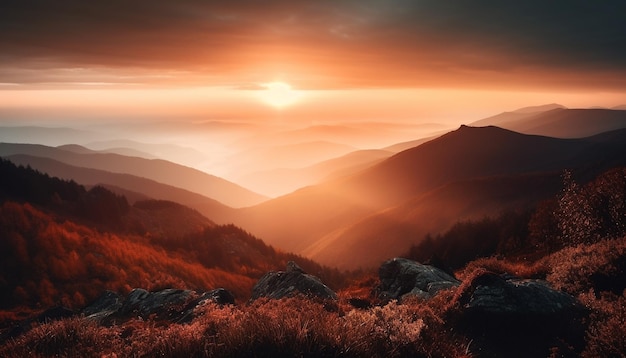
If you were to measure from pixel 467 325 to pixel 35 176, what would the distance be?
86138mm

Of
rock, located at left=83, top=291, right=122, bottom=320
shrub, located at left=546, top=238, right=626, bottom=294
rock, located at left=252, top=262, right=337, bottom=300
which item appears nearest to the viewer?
shrub, located at left=546, top=238, right=626, bottom=294

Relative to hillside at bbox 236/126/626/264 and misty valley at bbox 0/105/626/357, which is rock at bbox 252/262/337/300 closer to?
misty valley at bbox 0/105/626/357

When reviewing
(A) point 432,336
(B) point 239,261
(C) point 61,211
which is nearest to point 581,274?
(A) point 432,336

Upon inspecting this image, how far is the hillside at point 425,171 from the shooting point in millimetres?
156250

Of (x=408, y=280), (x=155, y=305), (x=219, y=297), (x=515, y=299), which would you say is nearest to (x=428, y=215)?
(x=408, y=280)

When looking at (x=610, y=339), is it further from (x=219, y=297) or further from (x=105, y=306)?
(x=105, y=306)

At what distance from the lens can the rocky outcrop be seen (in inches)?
529

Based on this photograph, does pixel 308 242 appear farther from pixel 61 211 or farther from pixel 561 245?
pixel 561 245

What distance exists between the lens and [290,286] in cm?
1483

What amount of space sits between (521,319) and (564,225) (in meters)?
22.2

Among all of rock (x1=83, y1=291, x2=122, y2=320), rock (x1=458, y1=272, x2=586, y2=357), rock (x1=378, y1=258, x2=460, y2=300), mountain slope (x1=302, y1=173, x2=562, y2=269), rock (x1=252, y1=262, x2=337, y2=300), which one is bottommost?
mountain slope (x1=302, y1=173, x2=562, y2=269)

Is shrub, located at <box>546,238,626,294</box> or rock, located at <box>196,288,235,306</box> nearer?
shrub, located at <box>546,238,626,294</box>

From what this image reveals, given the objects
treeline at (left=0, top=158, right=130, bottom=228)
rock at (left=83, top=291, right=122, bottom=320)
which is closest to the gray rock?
rock at (left=83, top=291, right=122, bottom=320)

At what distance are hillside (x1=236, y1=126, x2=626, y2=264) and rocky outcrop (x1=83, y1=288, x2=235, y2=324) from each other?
128 metres
